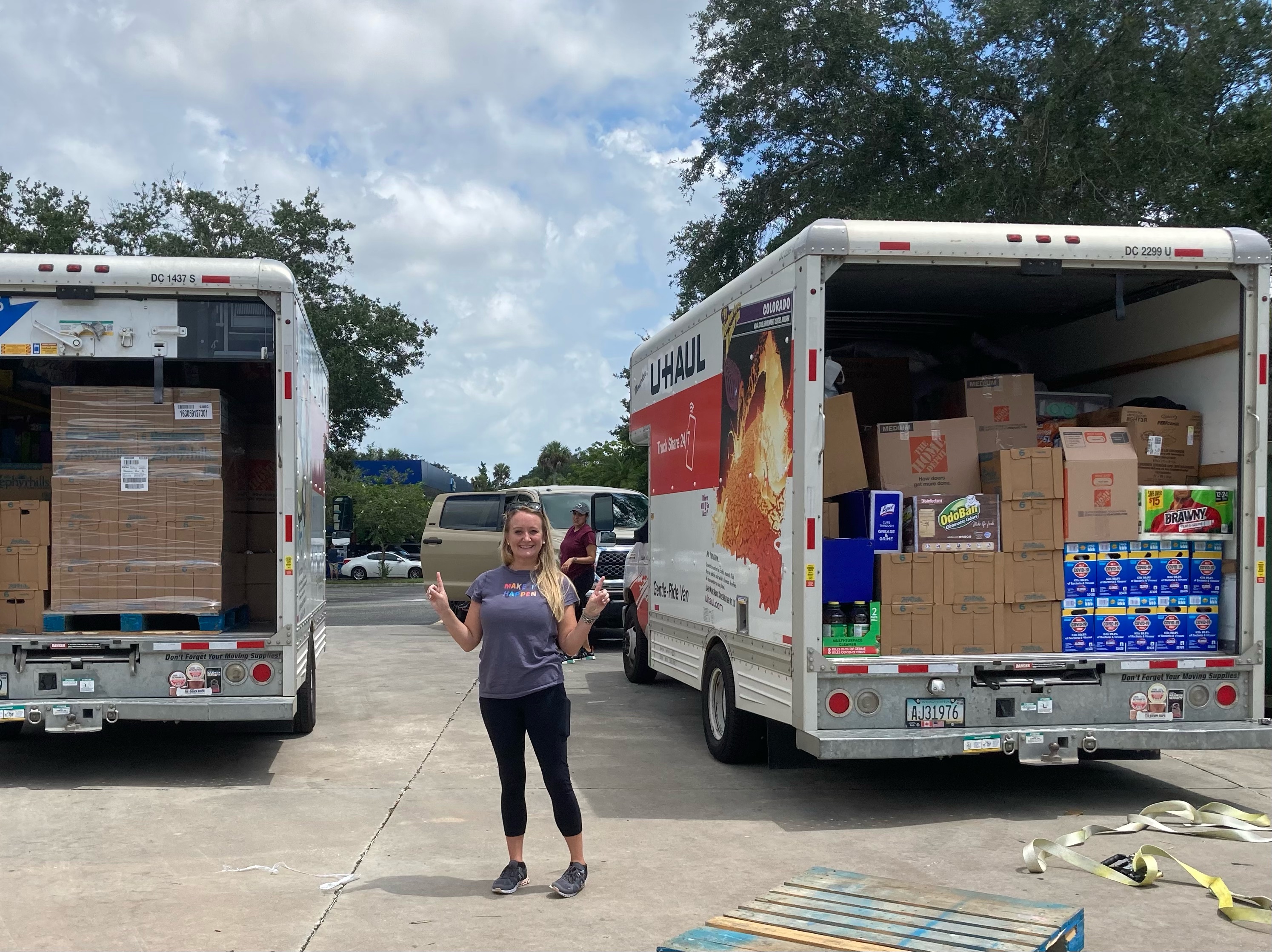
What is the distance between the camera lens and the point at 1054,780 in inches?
315

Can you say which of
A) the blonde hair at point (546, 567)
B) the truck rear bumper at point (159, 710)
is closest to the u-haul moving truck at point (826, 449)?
the blonde hair at point (546, 567)

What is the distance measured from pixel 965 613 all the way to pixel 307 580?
15.8ft

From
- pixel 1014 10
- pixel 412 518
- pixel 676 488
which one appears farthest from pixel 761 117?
pixel 412 518

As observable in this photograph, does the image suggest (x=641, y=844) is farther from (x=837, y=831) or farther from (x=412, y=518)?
(x=412, y=518)

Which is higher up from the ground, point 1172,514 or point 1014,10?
point 1014,10

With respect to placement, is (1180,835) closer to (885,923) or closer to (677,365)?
(885,923)

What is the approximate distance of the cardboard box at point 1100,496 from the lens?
7070 mm

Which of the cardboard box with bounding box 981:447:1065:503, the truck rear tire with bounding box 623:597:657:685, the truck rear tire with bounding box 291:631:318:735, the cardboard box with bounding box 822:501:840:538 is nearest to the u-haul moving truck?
the cardboard box with bounding box 822:501:840:538

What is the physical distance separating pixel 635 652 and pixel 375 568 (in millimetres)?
35985

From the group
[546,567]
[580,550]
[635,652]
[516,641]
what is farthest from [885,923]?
[580,550]

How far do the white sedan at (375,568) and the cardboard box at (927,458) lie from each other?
131ft

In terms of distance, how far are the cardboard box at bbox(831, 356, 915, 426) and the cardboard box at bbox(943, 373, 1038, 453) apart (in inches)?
35.7

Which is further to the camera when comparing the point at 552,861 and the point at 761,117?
the point at 761,117

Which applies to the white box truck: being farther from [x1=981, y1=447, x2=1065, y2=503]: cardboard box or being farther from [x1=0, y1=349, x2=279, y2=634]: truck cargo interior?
[x1=981, y1=447, x2=1065, y2=503]: cardboard box
